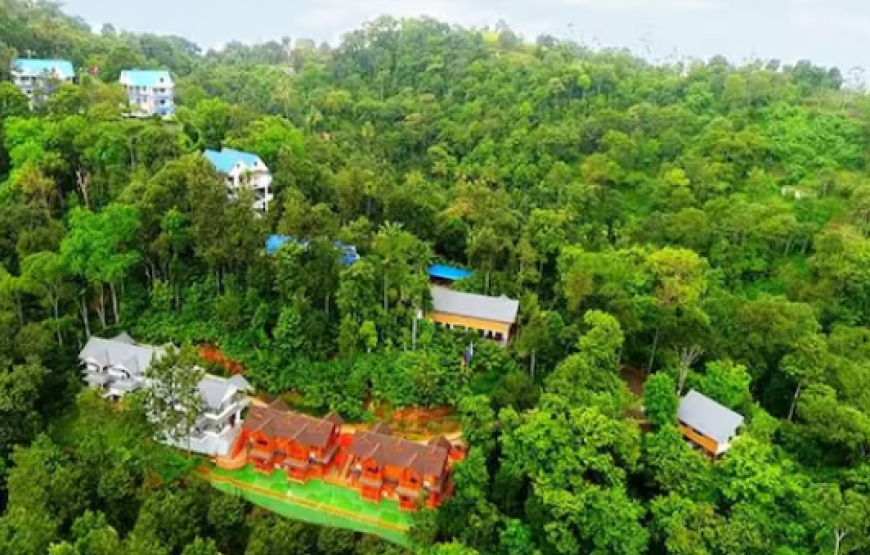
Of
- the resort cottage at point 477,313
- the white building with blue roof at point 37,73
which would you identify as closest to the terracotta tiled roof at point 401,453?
the resort cottage at point 477,313

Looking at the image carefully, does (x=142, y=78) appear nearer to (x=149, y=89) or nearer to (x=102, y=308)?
(x=149, y=89)

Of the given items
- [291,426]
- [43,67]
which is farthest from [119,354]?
[43,67]

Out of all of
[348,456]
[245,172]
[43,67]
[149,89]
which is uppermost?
[43,67]

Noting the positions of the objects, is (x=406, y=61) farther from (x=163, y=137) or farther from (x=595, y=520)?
(x=595, y=520)

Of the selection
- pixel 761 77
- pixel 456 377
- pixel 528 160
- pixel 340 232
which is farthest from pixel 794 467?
pixel 761 77

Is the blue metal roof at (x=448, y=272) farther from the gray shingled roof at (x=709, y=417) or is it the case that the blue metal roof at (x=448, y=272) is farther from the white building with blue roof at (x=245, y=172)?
the gray shingled roof at (x=709, y=417)

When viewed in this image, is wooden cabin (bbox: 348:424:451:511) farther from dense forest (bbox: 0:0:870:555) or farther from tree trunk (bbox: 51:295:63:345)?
tree trunk (bbox: 51:295:63:345)
